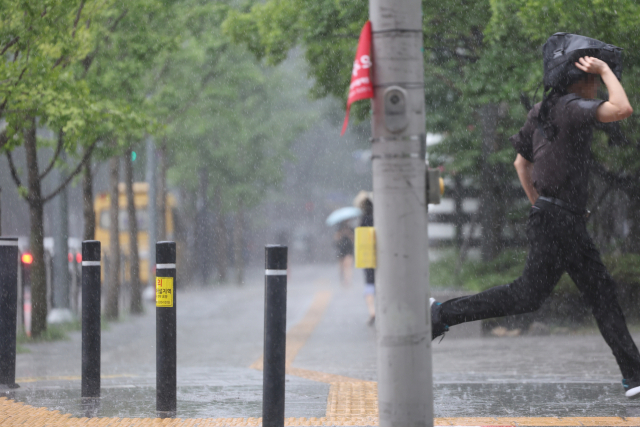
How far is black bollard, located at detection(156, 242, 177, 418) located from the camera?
18.7ft

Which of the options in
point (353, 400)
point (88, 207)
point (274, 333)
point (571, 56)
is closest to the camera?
point (571, 56)

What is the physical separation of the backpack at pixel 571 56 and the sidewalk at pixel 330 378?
6.30 feet

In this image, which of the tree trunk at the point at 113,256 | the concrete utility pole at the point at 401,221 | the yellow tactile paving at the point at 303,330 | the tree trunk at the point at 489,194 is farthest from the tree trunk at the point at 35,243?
the concrete utility pole at the point at 401,221

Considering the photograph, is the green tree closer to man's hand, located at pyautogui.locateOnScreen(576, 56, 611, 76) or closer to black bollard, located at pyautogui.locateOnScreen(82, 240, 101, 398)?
black bollard, located at pyautogui.locateOnScreen(82, 240, 101, 398)

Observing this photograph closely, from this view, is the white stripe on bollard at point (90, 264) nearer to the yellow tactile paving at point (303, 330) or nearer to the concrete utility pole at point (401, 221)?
the yellow tactile paving at point (303, 330)

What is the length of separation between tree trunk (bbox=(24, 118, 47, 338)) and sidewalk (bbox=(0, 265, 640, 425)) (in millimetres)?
489

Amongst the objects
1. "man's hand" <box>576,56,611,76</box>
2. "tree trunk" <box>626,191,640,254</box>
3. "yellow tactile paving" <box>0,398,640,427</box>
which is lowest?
"yellow tactile paving" <box>0,398,640,427</box>

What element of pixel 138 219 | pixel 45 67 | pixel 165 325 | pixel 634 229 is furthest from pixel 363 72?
pixel 138 219

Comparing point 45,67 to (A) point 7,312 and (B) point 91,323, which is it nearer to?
(A) point 7,312

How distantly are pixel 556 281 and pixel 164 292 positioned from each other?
2.43 m

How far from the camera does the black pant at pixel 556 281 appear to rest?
483 centimetres

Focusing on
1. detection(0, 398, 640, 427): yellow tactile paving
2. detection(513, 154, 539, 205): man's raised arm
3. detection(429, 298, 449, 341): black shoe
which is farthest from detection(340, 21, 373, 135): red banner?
detection(0, 398, 640, 427): yellow tactile paving

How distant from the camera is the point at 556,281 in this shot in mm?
4926

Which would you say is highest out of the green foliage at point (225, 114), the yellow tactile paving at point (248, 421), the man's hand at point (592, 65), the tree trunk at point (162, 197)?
the green foliage at point (225, 114)
